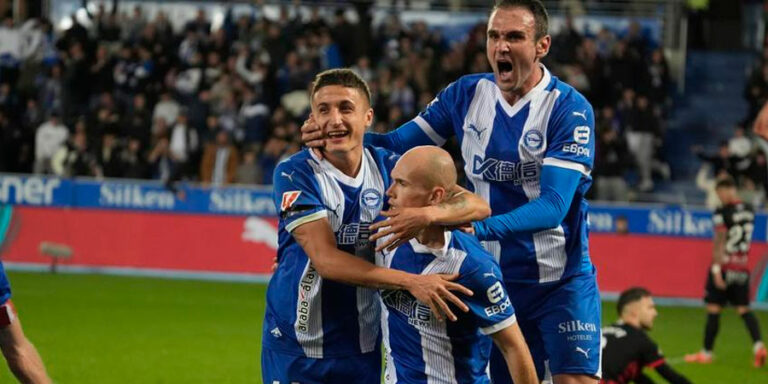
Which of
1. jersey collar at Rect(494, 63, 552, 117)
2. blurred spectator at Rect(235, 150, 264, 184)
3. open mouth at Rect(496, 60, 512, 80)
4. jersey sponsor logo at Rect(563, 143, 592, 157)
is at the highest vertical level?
open mouth at Rect(496, 60, 512, 80)

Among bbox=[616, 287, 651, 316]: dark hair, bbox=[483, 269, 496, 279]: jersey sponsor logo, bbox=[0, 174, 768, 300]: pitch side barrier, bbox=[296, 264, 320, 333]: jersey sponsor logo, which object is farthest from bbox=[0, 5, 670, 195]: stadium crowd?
bbox=[483, 269, 496, 279]: jersey sponsor logo

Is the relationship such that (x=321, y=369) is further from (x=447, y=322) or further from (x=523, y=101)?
(x=523, y=101)

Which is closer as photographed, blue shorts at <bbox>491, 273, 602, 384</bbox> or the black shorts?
blue shorts at <bbox>491, 273, 602, 384</bbox>

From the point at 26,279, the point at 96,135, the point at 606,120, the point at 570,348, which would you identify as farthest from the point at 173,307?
the point at 570,348

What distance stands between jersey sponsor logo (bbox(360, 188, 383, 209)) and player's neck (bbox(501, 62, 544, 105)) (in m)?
1.11

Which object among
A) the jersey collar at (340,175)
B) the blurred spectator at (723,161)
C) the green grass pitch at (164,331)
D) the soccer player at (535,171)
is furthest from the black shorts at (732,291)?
the jersey collar at (340,175)

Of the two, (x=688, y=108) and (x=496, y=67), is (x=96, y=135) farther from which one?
(x=496, y=67)

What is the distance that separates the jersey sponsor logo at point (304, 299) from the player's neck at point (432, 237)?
0.59m

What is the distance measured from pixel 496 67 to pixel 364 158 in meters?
0.93

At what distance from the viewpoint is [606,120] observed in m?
22.4

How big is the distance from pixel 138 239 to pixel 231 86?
4.72 m

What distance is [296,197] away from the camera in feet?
17.6

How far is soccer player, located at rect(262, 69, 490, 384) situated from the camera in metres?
5.45

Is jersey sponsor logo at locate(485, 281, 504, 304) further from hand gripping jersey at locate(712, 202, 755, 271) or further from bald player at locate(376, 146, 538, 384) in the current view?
hand gripping jersey at locate(712, 202, 755, 271)
